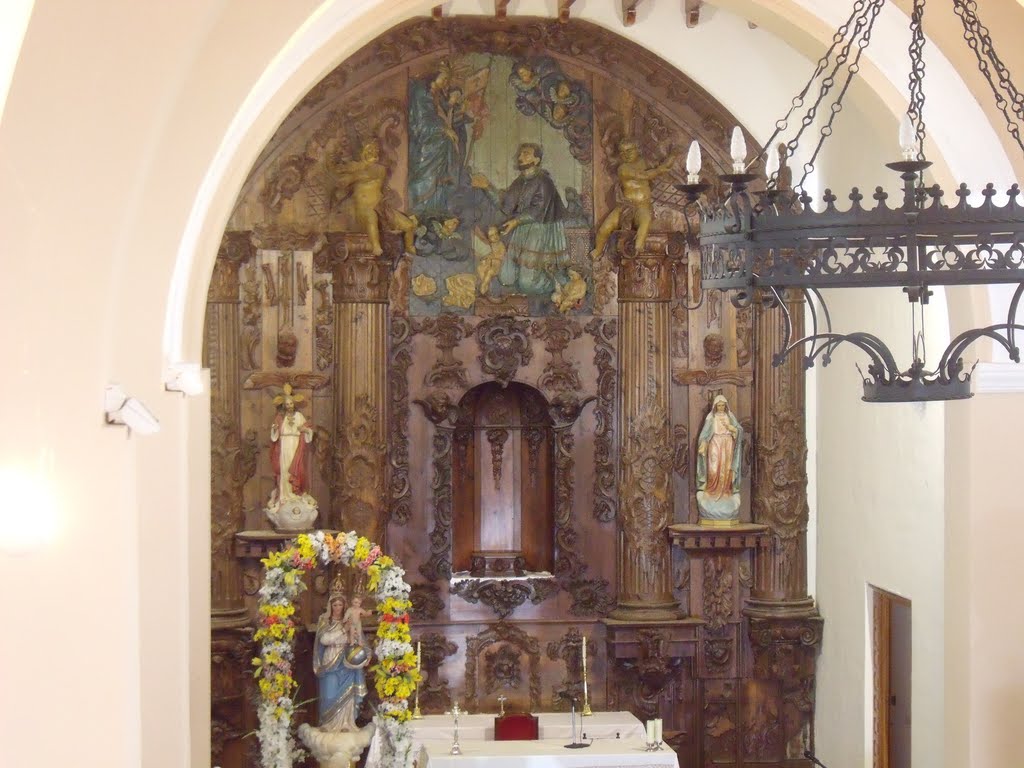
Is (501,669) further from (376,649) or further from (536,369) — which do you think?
(376,649)

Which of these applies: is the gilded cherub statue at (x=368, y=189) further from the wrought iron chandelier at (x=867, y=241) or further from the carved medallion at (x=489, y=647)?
the wrought iron chandelier at (x=867, y=241)

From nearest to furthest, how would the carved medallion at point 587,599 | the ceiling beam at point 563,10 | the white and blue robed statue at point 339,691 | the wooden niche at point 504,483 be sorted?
the white and blue robed statue at point 339,691 → the ceiling beam at point 563,10 → the carved medallion at point 587,599 → the wooden niche at point 504,483

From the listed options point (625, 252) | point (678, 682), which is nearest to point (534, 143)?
point (625, 252)

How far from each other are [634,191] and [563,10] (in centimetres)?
174

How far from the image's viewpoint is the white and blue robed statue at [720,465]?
14.5 meters

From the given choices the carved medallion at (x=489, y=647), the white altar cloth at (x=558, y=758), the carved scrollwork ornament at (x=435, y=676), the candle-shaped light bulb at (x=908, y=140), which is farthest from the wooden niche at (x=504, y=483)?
the candle-shaped light bulb at (x=908, y=140)

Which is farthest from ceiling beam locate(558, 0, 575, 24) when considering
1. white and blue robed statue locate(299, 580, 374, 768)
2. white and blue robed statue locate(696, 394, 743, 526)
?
white and blue robed statue locate(299, 580, 374, 768)

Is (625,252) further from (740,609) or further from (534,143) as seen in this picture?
(740,609)

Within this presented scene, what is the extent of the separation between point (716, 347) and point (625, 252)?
126 cm

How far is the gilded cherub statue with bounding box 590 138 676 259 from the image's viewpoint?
14.4 m

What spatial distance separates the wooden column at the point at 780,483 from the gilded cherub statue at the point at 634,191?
135 cm

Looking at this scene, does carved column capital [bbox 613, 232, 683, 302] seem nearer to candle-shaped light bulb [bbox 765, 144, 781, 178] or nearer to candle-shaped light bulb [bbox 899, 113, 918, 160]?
candle-shaped light bulb [bbox 765, 144, 781, 178]

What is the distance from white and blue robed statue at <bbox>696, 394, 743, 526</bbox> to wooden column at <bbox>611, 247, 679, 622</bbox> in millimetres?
372

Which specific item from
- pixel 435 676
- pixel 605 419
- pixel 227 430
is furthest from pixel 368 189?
pixel 435 676
